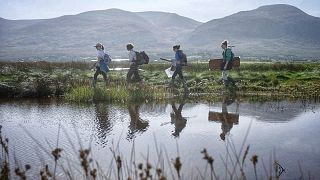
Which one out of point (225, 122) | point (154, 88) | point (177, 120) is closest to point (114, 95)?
point (154, 88)

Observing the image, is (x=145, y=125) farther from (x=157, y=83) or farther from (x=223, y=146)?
(x=157, y=83)

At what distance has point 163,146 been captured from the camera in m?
8.44

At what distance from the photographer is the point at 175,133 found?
32.1 ft

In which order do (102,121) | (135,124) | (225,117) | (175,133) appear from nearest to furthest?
(175,133), (135,124), (102,121), (225,117)

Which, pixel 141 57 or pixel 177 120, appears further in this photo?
pixel 141 57

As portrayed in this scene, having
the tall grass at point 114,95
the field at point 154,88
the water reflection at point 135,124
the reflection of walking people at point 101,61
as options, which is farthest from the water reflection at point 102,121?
the reflection of walking people at point 101,61

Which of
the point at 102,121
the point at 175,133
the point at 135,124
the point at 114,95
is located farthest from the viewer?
the point at 114,95

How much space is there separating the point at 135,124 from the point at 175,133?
154 centimetres

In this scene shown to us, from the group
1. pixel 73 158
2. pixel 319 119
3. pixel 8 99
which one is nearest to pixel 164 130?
pixel 73 158

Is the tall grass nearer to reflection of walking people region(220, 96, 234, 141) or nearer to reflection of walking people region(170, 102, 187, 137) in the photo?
reflection of walking people region(170, 102, 187, 137)

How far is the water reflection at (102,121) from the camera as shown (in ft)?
32.0

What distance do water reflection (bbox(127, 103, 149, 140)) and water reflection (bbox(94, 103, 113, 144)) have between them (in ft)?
1.74

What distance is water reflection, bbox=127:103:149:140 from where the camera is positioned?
9947 mm

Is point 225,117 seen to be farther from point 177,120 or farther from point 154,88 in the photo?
point 154,88
